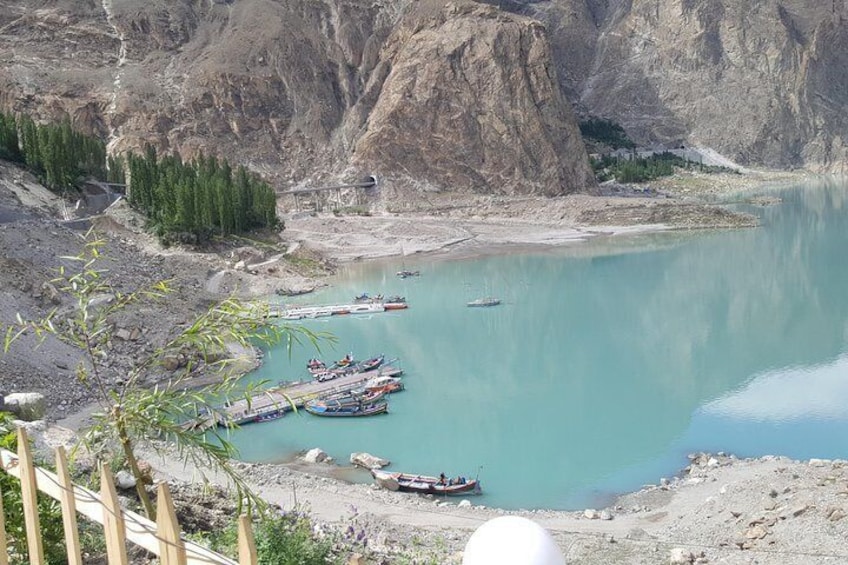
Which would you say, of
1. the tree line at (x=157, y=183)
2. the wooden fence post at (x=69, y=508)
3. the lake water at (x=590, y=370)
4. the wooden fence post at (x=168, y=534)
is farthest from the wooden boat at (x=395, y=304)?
the wooden fence post at (x=168, y=534)

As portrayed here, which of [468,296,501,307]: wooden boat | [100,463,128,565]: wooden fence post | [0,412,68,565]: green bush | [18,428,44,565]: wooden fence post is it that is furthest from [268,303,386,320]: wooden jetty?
[100,463,128,565]: wooden fence post

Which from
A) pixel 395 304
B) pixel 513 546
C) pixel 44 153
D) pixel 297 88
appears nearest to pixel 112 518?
pixel 513 546

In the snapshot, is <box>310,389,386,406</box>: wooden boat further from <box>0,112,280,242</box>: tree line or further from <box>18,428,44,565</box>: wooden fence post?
<box>0,112,280,242</box>: tree line

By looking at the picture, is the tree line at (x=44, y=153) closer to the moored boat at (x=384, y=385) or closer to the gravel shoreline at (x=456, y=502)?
the gravel shoreline at (x=456, y=502)

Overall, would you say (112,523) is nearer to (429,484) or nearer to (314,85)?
(429,484)

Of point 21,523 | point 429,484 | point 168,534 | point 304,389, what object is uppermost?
point 168,534

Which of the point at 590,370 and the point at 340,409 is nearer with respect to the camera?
the point at 340,409
